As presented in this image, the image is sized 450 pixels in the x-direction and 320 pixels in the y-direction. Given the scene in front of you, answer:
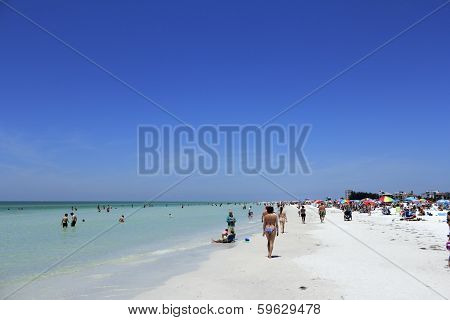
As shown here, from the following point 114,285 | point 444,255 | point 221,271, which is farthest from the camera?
point 444,255

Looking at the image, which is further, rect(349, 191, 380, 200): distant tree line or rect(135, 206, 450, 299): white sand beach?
rect(349, 191, 380, 200): distant tree line

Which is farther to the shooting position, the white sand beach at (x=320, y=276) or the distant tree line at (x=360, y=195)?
the distant tree line at (x=360, y=195)

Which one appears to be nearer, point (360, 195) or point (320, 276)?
point (320, 276)
